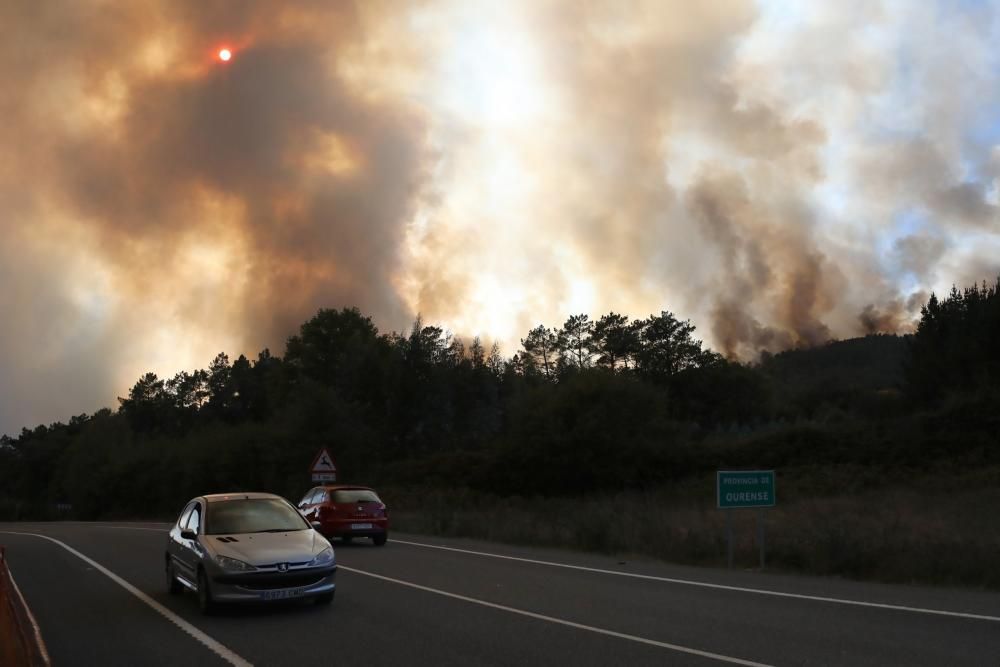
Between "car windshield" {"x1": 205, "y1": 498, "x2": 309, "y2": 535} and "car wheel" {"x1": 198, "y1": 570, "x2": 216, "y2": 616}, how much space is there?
0.80m

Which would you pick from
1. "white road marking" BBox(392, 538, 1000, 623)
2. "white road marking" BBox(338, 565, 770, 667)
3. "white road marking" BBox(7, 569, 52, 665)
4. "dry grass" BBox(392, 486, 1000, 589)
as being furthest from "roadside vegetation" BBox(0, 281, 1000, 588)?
"white road marking" BBox(7, 569, 52, 665)

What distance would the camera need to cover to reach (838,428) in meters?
55.3

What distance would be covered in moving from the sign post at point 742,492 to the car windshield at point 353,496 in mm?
9925

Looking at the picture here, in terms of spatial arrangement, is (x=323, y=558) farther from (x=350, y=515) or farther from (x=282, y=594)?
(x=350, y=515)

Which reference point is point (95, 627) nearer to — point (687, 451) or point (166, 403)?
point (687, 451)

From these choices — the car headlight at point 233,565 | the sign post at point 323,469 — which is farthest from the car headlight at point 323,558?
the sign post at point 323,469

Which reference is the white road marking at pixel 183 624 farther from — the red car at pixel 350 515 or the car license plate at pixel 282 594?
the red car at pixel 350 515

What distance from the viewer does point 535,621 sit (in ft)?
35.2

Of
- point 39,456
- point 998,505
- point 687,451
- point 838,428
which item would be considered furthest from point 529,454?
point 39,456

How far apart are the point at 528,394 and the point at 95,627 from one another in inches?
1899

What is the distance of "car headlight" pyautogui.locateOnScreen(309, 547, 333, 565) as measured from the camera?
11602 millimetres

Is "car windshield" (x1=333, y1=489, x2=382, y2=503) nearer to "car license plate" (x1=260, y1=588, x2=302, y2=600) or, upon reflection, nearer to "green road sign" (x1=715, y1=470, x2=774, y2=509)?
"green road sign" (x1=715, y1=470, x2=774, y2=509)

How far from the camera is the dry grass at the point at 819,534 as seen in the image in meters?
15.2

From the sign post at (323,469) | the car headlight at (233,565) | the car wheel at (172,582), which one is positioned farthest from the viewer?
the sign post at (323,469)
